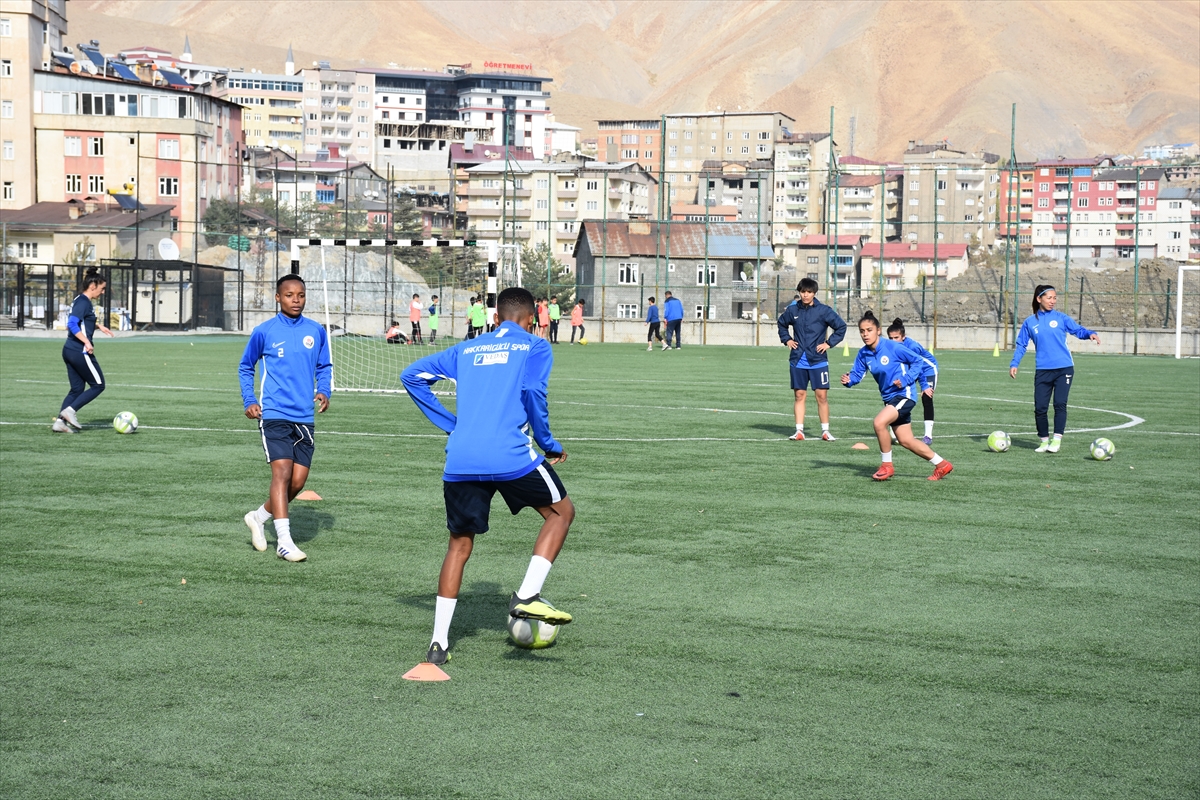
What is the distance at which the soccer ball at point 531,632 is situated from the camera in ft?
21.1

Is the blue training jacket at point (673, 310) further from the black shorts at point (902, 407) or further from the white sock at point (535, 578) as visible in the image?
the white sock at point (535, 578)

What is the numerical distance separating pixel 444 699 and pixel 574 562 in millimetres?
2994

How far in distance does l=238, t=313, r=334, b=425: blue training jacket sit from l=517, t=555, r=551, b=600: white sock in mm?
3424

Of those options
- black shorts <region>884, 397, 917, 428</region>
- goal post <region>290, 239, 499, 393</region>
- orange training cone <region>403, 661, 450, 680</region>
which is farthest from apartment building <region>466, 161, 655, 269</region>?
orange training cone <region>403, 661, 450, 680</region>

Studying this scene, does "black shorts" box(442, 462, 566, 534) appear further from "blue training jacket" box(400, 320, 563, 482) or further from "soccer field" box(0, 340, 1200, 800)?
"soccer field" box(0, 340, 1200, 800)

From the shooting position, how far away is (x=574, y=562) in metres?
8.78

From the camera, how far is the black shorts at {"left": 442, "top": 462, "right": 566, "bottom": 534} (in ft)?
20.8

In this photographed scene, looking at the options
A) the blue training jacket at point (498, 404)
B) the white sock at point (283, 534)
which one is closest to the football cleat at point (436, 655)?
the blue training jacket at point (498, 404)

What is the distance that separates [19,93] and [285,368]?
9004 centimetres

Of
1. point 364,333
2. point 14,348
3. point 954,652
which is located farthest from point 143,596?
point 364,333

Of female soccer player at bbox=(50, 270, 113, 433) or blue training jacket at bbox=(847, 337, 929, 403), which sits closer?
blue training jacket at bbox=(847, 337, 929, 403)

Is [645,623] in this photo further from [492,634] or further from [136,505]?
[136,505]

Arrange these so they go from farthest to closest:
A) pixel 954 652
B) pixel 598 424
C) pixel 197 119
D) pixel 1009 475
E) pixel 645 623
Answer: pixel 197 119 → pixel 598 424 → pixel 1009 475 → pixel 645 623 → pixel 954 652

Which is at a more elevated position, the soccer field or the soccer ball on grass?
the soccer ball on grass
